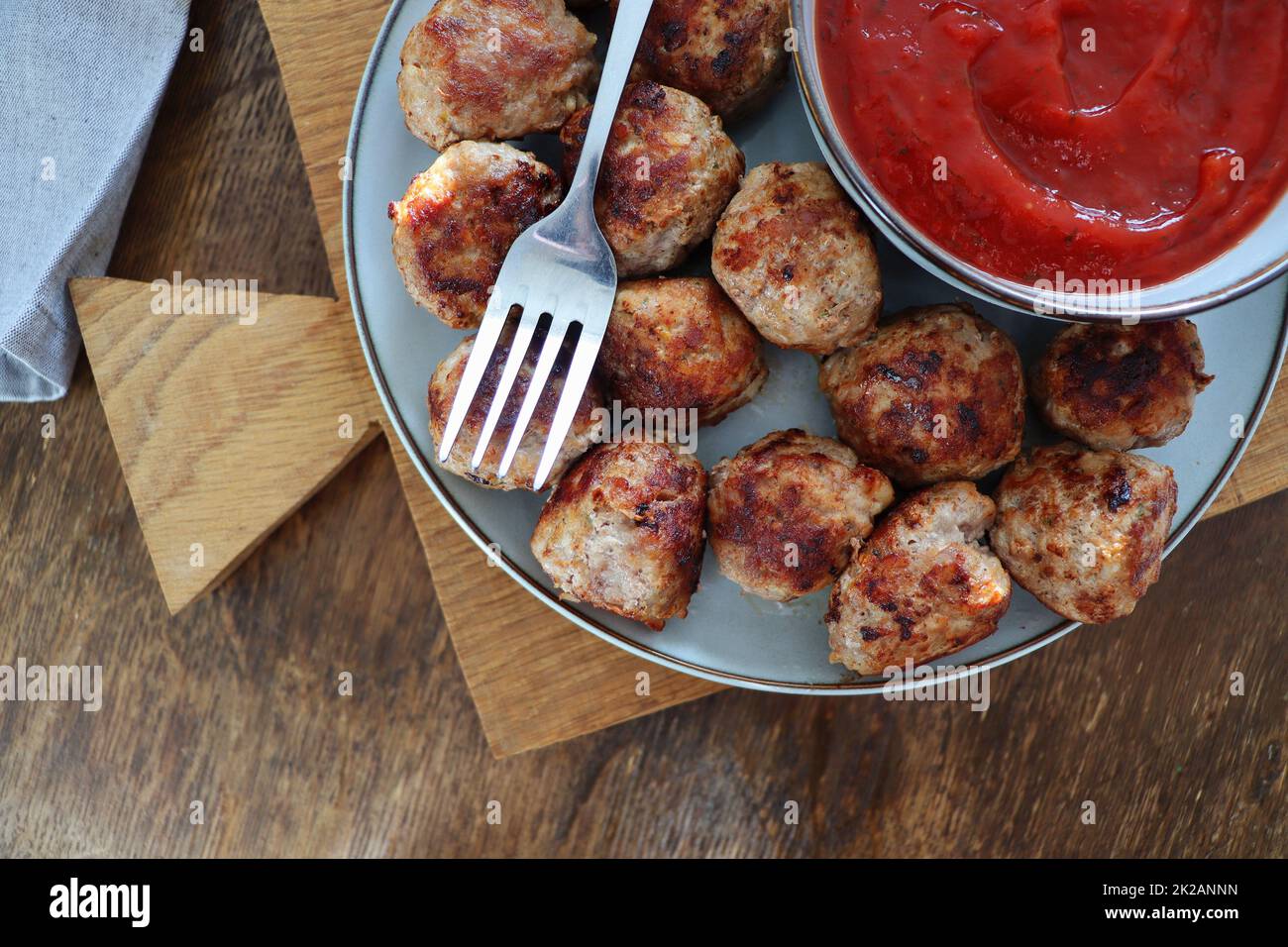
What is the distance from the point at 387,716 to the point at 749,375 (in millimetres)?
1544

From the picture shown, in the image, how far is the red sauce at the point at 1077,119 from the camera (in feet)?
6.35

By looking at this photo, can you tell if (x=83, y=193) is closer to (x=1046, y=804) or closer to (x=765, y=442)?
(x=765, y=442)

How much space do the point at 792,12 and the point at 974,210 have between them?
521mm

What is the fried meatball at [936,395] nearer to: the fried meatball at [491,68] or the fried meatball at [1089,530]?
the fried meatball at [1089,530]

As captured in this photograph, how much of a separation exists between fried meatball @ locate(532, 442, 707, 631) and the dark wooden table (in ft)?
2.92

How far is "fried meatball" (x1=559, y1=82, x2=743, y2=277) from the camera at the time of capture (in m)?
2.19

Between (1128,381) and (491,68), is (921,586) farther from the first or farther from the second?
(491,68)

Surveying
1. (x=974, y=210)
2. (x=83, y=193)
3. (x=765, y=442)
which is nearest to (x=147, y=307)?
Result: (x=83, y=193)

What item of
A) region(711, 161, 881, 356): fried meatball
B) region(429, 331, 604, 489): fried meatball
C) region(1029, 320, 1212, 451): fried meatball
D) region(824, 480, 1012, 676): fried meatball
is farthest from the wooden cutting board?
region(711, 161, 881, 356): fried meatball

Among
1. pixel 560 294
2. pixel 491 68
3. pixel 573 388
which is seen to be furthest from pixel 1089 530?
pixel 491 68

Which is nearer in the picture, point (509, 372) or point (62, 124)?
point (509, 372)

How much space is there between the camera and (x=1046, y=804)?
3025 mm

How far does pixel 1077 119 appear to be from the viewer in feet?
6.37

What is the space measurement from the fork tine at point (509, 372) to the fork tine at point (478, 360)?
0.04 meters
